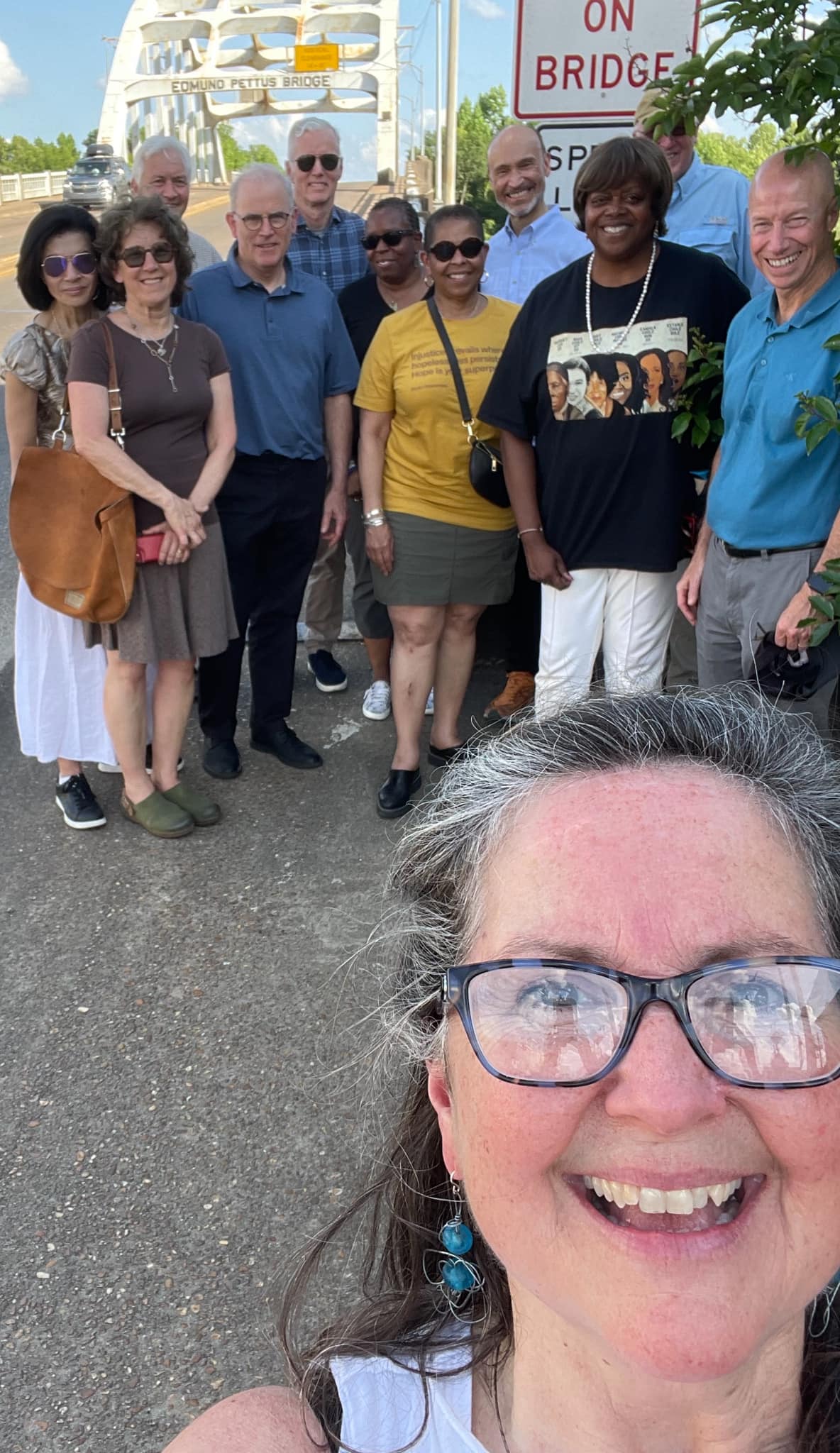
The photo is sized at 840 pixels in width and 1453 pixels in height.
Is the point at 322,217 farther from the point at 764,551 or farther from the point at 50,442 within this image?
the point at 764,551

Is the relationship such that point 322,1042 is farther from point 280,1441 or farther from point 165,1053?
point 280,1441

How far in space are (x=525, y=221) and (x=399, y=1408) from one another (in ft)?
14.8

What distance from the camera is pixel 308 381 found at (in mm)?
4055

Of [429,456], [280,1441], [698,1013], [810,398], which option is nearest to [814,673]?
[810,398]

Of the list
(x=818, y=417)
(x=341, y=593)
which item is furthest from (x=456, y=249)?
(x=341, y=593)

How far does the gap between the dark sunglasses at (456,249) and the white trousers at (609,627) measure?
1145 mm

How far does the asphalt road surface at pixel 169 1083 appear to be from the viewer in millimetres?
2111

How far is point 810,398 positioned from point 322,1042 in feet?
6.90

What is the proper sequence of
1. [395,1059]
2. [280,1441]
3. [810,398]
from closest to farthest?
[280,1441], [395,1059], [810,398]

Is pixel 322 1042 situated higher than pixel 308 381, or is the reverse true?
pixel 308 381

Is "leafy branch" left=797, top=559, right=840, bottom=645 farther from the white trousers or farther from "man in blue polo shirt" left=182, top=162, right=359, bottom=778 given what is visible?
"man in blue polo shirt" left=182, top=162, right=359, bottom=778

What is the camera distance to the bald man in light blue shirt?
14.7ft

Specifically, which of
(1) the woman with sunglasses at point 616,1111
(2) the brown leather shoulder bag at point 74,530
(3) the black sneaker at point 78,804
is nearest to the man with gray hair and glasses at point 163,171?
(2) the brown leather shoulder bag at point 74,530

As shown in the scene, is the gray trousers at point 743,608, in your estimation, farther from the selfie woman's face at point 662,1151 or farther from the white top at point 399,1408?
the white top at point 399,1408
